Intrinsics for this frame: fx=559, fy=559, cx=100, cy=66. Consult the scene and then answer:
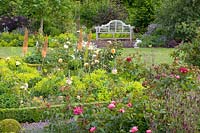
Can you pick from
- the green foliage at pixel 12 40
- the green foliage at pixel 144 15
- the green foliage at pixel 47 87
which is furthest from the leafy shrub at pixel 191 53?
the green foliage at pixel 144 15

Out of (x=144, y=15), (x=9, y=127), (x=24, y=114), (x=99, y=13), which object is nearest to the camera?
(x=9, y=127)

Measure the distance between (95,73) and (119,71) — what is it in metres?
0.40

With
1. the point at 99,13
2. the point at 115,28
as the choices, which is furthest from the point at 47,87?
the point at 99,13

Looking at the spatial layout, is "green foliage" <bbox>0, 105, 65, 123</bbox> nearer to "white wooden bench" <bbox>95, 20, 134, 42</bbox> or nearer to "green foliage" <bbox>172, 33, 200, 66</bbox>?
"green foliage" <bbox>172, 33, 200, 66</bbox>

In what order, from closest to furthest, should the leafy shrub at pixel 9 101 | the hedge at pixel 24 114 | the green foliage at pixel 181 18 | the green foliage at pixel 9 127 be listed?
the green foliage at pixel 9 127
the hedge at pixel 24 114
the leafy shrub at pixel 9 101
the green foliage at pixel 181 18

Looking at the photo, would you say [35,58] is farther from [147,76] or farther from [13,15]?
[13,15]

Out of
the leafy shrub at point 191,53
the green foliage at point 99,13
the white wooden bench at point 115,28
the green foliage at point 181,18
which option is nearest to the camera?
the leafy shrub at point 191,53

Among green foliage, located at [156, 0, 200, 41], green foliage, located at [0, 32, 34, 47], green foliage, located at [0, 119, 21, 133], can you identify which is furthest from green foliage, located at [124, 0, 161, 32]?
green foliage, located at [0, 119, 21, 133]

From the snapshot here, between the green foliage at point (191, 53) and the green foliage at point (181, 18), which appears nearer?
the green foliage at point (191, 53)

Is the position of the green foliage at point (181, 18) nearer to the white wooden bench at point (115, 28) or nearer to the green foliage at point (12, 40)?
the white wooden bench at point (115, 28)

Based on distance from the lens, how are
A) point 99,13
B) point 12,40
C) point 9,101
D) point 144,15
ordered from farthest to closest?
1. point 99,13
2. point 144,15
3. point 12,40
4. point 9,101

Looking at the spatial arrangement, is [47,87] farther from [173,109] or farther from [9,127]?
[173,109]

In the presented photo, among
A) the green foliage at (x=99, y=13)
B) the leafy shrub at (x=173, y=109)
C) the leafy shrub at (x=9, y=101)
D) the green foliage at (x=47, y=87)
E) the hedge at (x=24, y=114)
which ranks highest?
the green foliage at (x=99, y=13)

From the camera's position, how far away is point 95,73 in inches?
360
